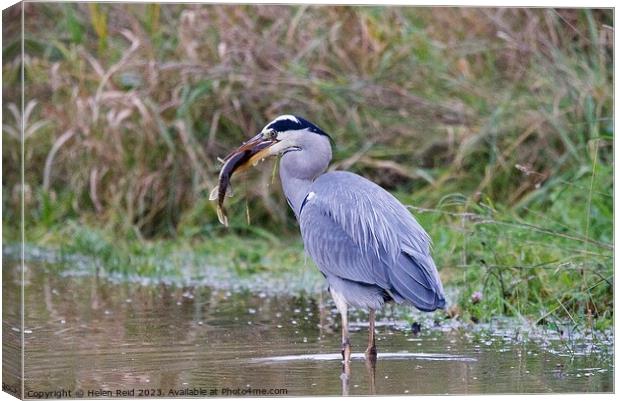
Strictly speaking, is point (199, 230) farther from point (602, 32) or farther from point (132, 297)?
point (602, 32)

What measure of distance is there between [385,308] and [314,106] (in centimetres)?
204

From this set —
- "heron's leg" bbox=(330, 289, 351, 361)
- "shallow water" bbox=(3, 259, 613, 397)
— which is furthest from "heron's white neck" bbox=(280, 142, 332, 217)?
"shallow water" bbox=(3, 259, 613, 397)

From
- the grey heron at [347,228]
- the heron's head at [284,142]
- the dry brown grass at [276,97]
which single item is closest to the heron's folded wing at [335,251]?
the grey heron at [347,228]

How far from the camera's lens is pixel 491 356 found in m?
5.24

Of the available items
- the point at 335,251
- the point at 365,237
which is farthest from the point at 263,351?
the point at 365,237

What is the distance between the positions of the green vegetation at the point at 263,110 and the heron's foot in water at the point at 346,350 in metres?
2.20

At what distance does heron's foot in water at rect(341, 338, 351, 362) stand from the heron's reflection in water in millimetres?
10

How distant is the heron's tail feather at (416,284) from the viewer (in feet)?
16.4

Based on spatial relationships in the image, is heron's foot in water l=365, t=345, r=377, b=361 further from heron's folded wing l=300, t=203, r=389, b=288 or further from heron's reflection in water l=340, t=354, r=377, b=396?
heron's folded wing l=300, t=203, r=389, b=288

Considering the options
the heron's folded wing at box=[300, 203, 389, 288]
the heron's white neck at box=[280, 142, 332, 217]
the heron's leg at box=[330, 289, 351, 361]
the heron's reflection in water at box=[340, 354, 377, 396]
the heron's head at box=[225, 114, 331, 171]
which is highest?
the heron's head at box=[225, 114, 331, 171]

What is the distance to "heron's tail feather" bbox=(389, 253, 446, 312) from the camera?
499 cm

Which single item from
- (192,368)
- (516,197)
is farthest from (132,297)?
(516,197)

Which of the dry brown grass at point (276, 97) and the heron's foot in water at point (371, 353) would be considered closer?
the heron's foot in water at point (371, 353)

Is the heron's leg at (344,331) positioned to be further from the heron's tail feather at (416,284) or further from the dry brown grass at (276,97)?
the dry brown grass at (276,97)
